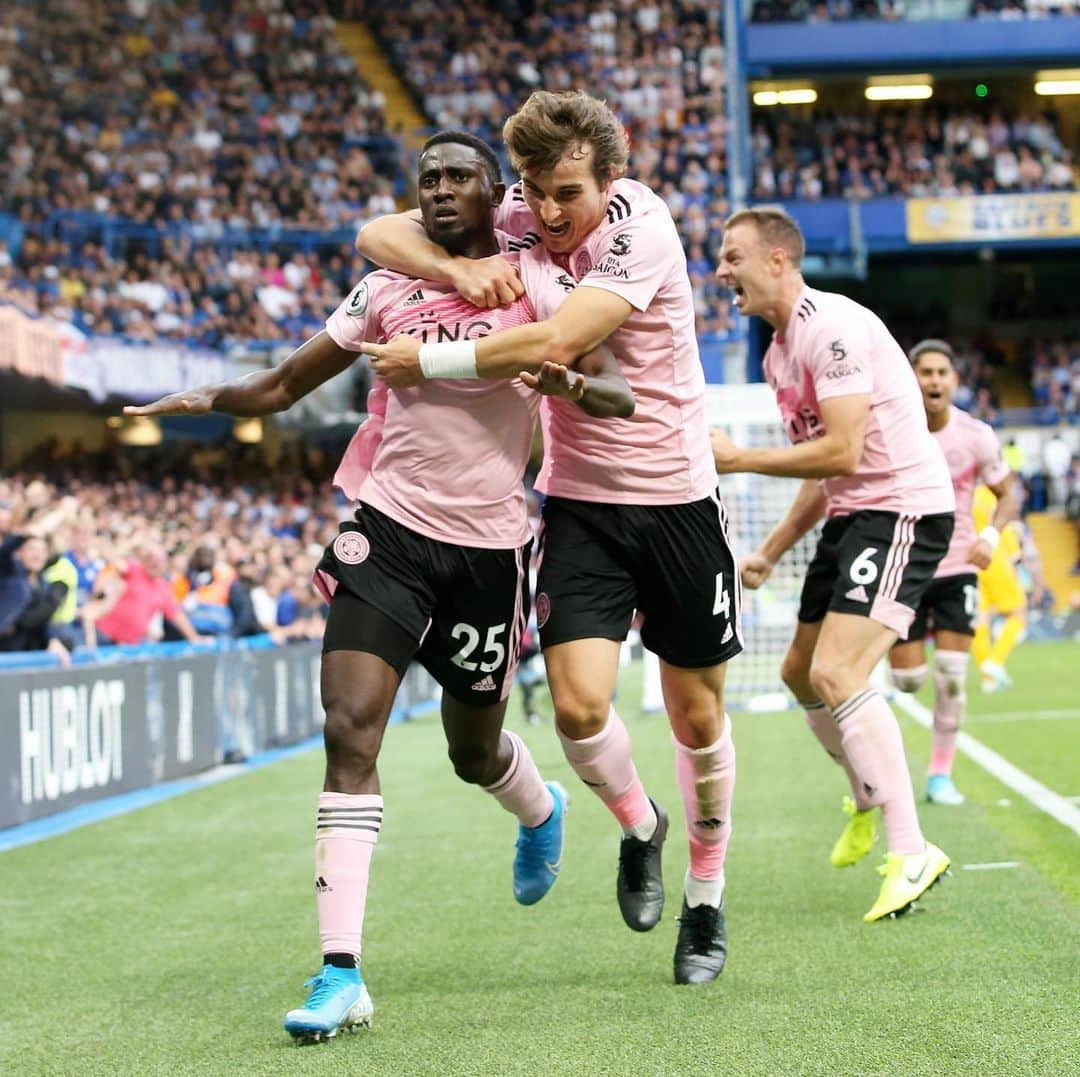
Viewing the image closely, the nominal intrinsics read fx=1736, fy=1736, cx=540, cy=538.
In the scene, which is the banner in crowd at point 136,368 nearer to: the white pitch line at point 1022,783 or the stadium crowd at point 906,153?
the white pitch line at point 1022,783

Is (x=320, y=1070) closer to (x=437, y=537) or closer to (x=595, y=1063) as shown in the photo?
(x=595, y=1063)

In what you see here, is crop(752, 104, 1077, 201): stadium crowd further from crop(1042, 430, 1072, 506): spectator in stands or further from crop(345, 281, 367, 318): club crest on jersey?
crop(345, 281, 367, 318): club crest on jersey

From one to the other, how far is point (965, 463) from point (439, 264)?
5.22m

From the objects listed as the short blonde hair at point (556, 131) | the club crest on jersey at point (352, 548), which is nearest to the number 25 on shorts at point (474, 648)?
the club crest on jersey at point (352, 548)

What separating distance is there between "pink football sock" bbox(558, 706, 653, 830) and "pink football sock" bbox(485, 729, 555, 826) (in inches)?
12.5

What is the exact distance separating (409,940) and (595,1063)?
80.7 inches

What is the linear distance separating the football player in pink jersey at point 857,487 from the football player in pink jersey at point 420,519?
4.50 ft

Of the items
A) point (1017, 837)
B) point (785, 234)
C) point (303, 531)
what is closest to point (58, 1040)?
point (785, 234)

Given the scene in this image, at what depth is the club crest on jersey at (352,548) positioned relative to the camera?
4945 mm

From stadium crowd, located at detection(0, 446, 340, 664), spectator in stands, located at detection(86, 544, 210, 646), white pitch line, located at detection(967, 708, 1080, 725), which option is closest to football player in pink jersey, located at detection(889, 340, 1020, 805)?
white pitch line, located at detection(967, 708, 1080, 725)

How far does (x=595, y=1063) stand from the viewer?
4.07m

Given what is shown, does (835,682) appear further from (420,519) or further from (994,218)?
(994,218)

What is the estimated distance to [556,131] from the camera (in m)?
4.78

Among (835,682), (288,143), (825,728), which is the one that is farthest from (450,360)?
(288,143)
